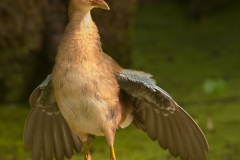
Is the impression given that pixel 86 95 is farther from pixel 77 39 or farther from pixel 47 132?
pixel 47 132

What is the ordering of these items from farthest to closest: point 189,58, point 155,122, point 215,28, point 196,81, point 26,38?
point 215,28, point 189,58, point 196,81, point 26,38, point 155,122

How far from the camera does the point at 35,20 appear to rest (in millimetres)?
5668

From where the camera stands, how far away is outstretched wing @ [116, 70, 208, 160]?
3340mm

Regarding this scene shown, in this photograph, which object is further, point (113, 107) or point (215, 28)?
point (215, 28)

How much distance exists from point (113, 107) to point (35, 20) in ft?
8.73

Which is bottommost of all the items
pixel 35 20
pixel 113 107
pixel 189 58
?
pixel 189 58

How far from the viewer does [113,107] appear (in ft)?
10.7

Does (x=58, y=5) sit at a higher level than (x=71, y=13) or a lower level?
lower

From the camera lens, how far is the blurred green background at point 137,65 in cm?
476

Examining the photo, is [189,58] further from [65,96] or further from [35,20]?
[65,96]

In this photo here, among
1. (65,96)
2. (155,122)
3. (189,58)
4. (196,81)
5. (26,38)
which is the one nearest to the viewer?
(65,96)

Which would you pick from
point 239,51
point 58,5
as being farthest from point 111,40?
point 239,51

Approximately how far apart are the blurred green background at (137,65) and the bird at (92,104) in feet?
2.53

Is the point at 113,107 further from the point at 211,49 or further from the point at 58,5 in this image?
the point at 211,49
